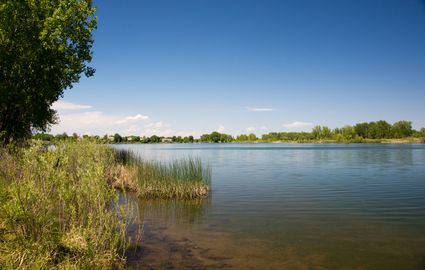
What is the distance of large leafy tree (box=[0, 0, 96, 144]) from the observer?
17125 mm

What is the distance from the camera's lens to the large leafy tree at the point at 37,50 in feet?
56.2

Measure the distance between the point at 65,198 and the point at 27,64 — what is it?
14445 mm

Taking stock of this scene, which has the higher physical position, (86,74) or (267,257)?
(86,74)

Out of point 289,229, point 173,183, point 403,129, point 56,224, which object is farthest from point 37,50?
point 403,129

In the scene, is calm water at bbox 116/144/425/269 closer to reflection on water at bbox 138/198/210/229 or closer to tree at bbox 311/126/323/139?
reflection on water at bbox 138/198/210/229

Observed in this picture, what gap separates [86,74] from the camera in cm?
2305

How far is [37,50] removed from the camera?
17.7m

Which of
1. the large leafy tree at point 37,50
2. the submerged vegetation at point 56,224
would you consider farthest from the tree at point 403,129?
the submerged vegetation at point 56,224

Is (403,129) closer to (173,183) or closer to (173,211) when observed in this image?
(173,183)

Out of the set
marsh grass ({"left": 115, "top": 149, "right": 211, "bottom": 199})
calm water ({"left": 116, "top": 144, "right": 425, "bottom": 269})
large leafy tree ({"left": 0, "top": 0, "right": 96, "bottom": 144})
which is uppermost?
large leafy tree ({"left": 0, "top": 0, "right": 96, "bottom": 144})

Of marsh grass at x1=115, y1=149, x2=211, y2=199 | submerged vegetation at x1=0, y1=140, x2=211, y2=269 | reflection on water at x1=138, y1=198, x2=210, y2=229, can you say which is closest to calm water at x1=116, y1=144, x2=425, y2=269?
reflection on water at x1=138, y1=198, x2=210, y2=229

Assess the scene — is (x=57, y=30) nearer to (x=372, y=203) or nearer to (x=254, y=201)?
(x=254, y=201)

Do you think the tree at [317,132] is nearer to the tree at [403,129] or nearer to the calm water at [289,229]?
the tree at [403,129]

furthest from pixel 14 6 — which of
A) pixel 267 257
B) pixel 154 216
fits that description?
pixel 267 257
